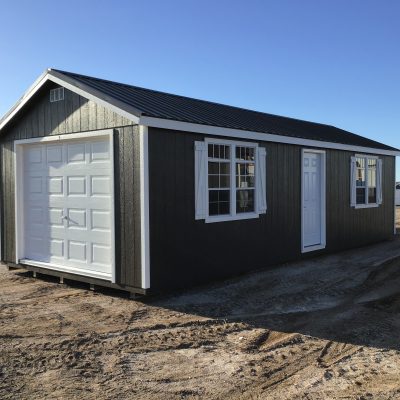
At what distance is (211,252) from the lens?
8039mm

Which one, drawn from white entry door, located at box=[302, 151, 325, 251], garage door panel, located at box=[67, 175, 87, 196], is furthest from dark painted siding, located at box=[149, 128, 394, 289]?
garage door panel, located at box=[67, 175, 87, 196]

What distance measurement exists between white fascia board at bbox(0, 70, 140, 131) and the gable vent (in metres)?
0.20

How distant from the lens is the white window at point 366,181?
1222 cm

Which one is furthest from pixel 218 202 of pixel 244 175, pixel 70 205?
pixel 70 205

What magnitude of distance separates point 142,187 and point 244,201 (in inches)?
101

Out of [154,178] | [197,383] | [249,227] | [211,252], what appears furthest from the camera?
[249,227]

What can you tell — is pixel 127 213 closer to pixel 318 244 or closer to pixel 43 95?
pixel 43 95

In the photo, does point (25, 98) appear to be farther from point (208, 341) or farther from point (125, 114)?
point (208, 341)

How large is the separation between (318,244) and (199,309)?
5303mm

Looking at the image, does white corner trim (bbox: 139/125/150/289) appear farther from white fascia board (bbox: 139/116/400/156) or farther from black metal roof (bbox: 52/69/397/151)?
black metal roof (bbox: 52/69/397/151)

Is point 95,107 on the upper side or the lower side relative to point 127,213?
upper

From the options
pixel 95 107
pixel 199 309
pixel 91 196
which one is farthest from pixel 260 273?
pixel 95 107

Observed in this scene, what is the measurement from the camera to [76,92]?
25.1 feet

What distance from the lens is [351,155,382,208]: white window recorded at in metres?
12.2
